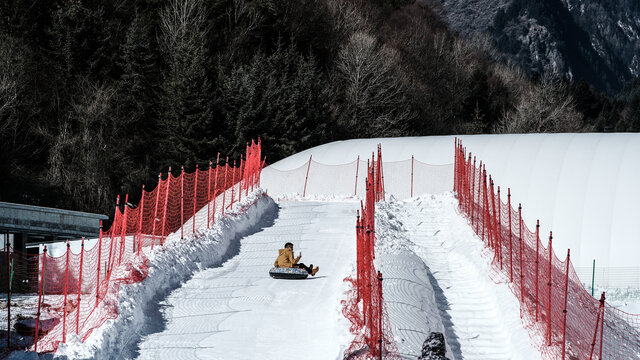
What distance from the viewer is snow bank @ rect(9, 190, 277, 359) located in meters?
14.1

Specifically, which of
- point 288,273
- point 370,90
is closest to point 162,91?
point 370,90

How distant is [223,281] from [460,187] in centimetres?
1289

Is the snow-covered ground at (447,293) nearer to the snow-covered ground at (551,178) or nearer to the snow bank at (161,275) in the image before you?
the snow bank at (161,275)

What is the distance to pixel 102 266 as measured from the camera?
2339 centimetres

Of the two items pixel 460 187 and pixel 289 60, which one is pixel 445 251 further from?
pixel 289 60

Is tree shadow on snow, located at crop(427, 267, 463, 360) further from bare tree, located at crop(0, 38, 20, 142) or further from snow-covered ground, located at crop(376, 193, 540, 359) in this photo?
bare tree, located at crop(0, 38, 20, 142)

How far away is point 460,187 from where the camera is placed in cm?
2964

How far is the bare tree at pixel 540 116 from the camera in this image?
73750mm

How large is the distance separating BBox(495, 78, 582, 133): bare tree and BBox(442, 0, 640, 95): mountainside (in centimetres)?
7210

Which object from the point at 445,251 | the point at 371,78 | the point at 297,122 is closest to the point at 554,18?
the point at 371,78

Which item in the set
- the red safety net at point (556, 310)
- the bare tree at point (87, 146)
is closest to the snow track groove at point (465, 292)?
the red safety net at point (556, 310)

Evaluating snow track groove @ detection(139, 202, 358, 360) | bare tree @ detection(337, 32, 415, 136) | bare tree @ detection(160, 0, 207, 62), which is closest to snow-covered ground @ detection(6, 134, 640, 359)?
snow track groove @ detection(139, 202, 358, 360)

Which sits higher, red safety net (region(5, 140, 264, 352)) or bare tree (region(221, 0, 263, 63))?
bare tree (region(221, 0, 263, 63))

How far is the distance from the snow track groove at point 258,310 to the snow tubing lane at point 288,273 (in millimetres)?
172
